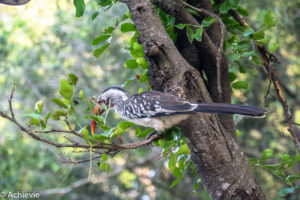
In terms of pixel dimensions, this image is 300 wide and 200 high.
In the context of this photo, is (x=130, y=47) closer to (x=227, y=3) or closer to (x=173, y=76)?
(x=173, y=76)

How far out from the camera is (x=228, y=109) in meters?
1.28

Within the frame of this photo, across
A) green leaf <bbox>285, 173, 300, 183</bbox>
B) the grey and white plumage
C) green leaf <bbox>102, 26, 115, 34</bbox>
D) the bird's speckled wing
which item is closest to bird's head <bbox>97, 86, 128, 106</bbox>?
the grey and white plumage

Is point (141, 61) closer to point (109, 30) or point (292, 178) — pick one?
point (109, 30)

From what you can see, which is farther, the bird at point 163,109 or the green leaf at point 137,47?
the green leaf at point 137,47

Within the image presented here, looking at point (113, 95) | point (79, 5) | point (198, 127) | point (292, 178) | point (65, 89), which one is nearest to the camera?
point (65, 89)

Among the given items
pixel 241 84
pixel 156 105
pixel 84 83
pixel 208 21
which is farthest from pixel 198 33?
pixel 84 83

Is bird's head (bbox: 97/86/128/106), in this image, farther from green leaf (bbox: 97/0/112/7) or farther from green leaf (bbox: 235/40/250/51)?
green leaf (bbox: 235/40/250/51)

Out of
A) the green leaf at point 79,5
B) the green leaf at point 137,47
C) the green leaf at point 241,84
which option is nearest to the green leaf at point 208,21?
the green leaf at point 137,47

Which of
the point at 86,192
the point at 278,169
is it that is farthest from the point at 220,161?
the point at 86,192

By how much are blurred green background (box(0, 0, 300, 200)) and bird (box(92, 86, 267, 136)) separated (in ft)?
5.03

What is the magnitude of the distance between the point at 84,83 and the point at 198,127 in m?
3.37

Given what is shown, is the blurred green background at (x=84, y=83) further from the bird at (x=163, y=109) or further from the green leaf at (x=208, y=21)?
the green leaf at (x=208, y=21)

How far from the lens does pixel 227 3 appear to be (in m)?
1.54

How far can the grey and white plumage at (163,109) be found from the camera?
4.05ft
